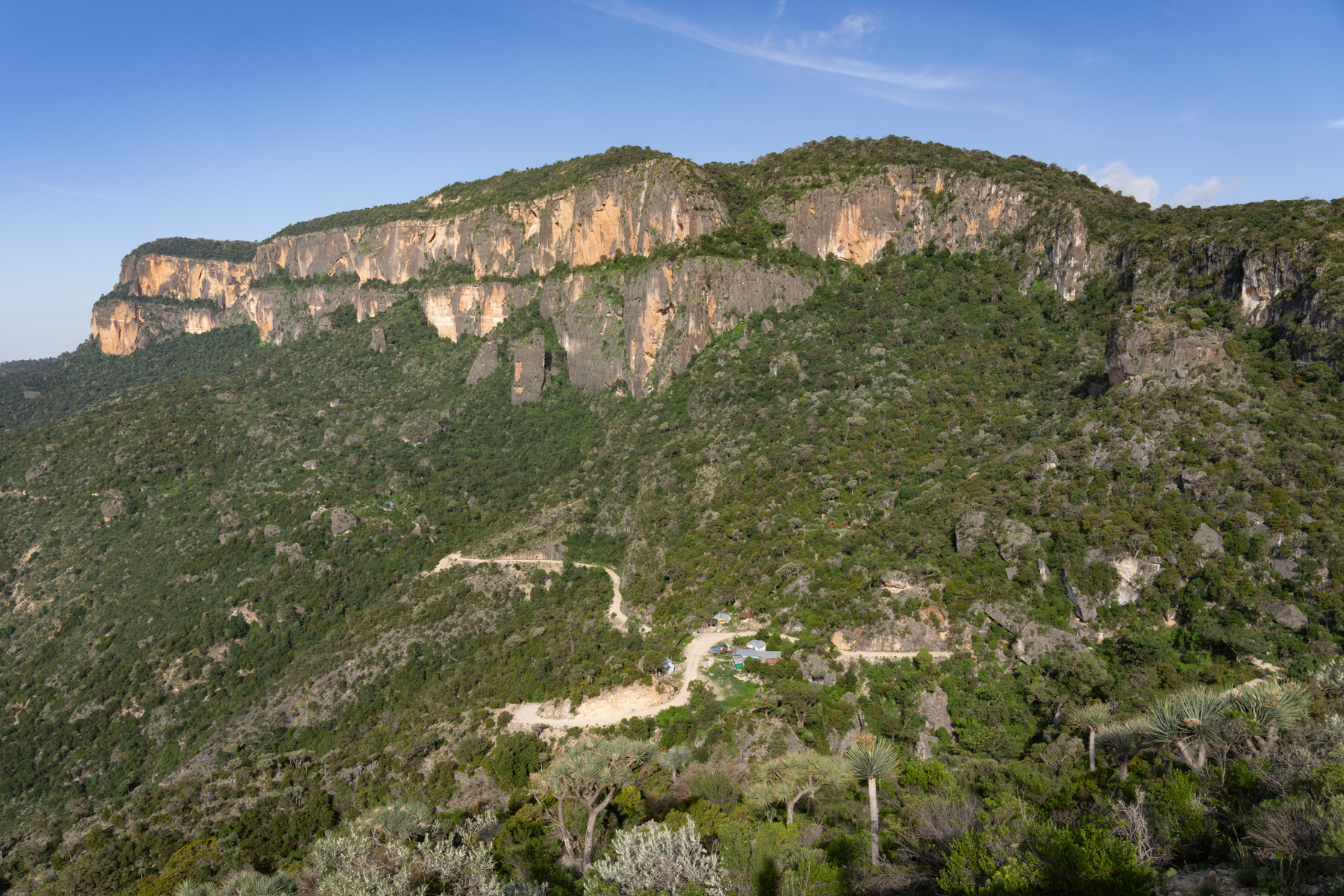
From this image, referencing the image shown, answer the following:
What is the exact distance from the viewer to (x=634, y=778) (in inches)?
1362

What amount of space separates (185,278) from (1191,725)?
7809 inches

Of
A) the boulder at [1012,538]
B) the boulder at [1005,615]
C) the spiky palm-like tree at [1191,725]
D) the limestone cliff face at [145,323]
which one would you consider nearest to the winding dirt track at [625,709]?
the boulder at [1005,615]

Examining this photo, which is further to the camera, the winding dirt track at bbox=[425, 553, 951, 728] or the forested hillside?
the winding dirt track at bbox=[425, 553, 951, 728]

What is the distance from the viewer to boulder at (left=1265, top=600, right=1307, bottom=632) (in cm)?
3644

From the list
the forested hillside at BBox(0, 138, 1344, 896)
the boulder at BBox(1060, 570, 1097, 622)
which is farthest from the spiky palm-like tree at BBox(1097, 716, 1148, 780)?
the boulder at BBox(1060, 570, 1097, 622)

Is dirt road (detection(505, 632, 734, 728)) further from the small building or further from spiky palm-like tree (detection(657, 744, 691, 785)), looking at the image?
spiky palm-like tree (detection(657, 744, 691, 785))

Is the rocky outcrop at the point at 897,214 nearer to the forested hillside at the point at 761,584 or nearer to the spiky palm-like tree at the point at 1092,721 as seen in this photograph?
the forested hillside at the point at 761,584

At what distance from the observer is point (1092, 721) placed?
102 feet

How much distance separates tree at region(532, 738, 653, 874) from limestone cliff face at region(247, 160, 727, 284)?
7184 cm

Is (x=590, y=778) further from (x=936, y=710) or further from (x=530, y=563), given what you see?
(x=530, y=563)

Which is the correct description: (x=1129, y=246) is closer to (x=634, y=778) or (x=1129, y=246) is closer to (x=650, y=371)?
(x=650, y=371)

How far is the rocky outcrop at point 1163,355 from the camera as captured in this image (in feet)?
166

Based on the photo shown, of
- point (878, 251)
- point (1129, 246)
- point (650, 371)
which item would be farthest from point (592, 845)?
point (878, 251)

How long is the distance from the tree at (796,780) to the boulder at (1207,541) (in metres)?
27.8
